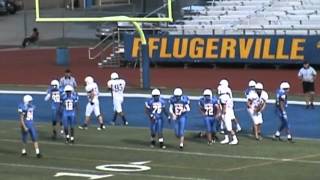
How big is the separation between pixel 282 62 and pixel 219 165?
22828mm

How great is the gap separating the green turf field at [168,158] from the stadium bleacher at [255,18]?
19283 millimetres

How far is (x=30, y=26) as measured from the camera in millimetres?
65875

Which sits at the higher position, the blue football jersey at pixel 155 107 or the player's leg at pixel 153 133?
the blue football jersey at pixel 155 107

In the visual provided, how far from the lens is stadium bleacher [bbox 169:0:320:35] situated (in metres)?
42.2

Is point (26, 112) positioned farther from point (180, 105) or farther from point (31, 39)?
point (31, 39)

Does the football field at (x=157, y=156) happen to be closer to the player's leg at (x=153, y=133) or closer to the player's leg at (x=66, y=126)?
the player's leg at (x=153, y=133)

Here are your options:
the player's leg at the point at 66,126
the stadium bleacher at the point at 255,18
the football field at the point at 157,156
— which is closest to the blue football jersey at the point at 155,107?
the football field at the point at 157,156

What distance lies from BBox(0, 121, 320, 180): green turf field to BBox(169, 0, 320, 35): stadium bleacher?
63.3 ft

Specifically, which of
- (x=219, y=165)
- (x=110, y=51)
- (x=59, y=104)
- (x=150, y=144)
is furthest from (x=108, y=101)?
(x=110, y=51)

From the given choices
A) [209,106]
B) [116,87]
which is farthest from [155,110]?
[116,87]

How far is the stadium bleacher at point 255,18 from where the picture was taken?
4225cm

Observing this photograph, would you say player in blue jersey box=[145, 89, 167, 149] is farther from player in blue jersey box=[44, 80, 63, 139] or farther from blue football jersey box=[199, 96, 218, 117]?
player in blue jersey box=[44, 80, 63, 139]

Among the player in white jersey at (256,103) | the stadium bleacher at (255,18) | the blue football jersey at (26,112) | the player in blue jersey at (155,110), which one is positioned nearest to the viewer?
the blue football jersey at (26,112)

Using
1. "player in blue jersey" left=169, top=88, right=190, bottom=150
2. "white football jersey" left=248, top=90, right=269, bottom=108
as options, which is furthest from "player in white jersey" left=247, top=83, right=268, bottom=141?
"player in blue jersey" left=169, top=88, right=190, bottom=150
